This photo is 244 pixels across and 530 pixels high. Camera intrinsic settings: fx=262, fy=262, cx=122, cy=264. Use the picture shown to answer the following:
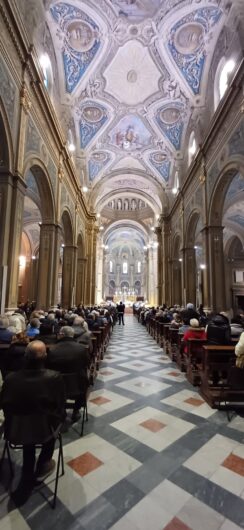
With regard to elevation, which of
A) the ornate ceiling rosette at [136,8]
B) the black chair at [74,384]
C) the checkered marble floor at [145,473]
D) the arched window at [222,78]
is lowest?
the checkered marble floor at [145,473]

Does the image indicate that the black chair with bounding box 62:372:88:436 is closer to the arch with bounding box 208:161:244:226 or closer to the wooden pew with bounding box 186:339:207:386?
the wooden pew with bounding box 186:339:207:386

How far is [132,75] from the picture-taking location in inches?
498

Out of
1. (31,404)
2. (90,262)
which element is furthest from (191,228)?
(31,404)

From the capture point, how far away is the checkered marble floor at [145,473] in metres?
1.98

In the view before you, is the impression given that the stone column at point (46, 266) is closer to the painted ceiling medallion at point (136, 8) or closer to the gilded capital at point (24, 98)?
the gilded capital at point (24, 98)

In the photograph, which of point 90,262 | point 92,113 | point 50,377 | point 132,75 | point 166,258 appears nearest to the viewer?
point 50,377

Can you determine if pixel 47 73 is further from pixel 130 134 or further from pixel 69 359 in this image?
pixel 69 359

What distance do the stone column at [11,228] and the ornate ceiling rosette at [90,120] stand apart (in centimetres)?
976

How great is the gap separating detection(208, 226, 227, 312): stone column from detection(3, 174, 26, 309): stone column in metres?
6.73

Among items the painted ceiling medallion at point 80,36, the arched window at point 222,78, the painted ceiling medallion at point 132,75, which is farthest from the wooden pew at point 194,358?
the painted ceiling medallion at point 132,75

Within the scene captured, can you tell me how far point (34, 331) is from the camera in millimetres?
5152

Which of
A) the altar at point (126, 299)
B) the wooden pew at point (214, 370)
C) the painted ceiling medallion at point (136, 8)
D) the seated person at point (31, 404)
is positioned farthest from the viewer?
the altar at point (126, 299)

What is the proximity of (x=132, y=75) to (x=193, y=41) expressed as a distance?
334 cm

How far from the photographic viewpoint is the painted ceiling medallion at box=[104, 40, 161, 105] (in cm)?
1141
